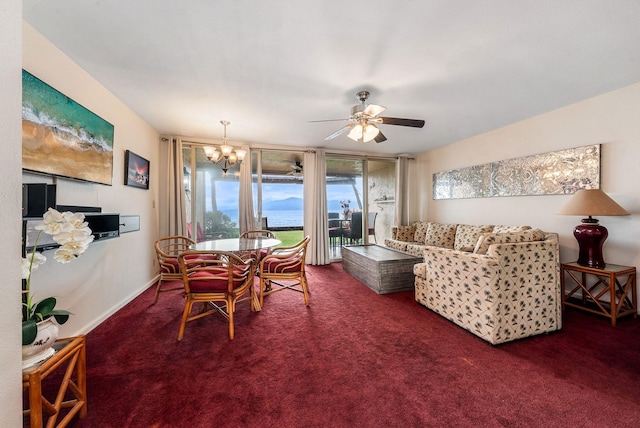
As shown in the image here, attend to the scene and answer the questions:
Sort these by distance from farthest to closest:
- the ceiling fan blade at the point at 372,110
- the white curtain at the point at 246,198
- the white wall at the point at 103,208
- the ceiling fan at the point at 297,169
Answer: the ceiling fan at the point at 297,169
the white curtain at the point at 246,198
the ceiling fan blade at the point at 372,110
the white wall at the point at 103,208

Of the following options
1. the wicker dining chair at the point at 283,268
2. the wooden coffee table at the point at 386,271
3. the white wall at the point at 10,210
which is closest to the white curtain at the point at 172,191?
the wicker dining chair at the point at 283,268

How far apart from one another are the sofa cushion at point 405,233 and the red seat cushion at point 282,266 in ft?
9.20

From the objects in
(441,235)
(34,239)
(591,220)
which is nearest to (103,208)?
(34,239)

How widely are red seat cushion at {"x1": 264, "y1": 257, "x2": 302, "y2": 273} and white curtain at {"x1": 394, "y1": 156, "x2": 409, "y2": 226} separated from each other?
10.8 feet

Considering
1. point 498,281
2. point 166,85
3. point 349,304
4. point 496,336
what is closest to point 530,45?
point 498,281

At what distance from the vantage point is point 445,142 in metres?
4.59

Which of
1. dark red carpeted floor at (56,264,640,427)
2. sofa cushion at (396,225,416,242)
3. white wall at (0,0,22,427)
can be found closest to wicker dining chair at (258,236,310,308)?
dark red carpeted floor at (56,264,640,427)

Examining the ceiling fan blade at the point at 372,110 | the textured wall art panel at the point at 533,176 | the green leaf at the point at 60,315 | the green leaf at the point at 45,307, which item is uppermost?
the ceiling fan blade at the point at 372,110

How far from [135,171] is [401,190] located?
485 cm

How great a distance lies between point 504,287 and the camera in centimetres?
197

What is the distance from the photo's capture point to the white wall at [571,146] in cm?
251

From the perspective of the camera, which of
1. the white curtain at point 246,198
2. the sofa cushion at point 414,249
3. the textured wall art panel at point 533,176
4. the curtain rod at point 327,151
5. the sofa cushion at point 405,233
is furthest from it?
the sofa cushion at point 405,233

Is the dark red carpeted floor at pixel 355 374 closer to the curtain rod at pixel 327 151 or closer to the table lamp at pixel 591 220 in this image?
the table lamp at pixel 591 220

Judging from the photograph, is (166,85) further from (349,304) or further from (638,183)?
(638,183)
